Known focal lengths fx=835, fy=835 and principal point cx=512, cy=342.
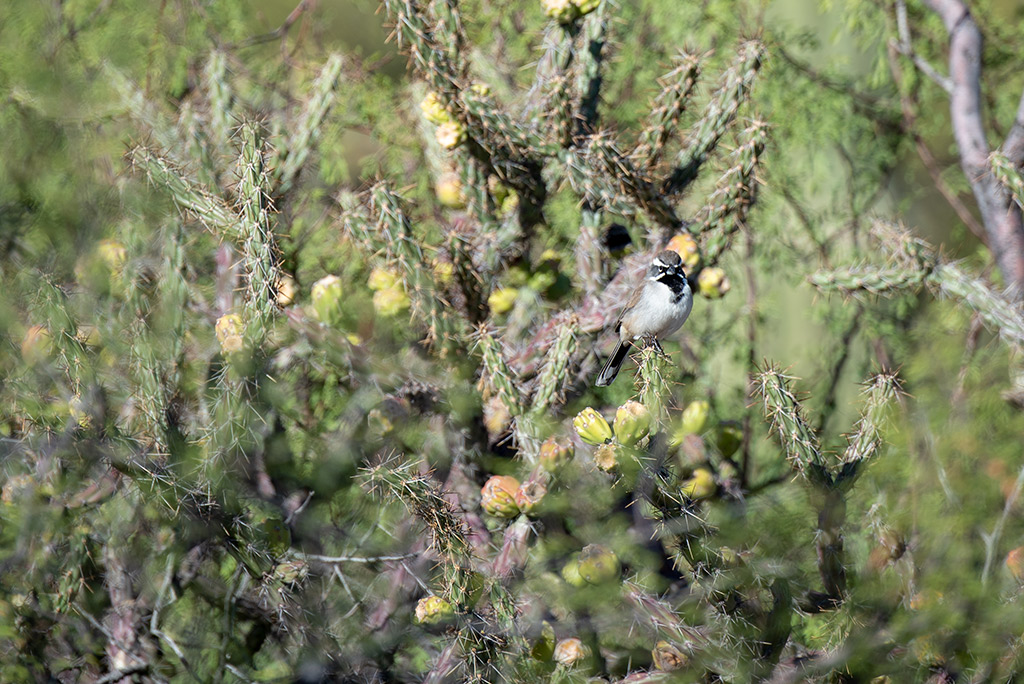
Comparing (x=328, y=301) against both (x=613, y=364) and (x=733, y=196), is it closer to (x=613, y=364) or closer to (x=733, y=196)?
(x=613, y=364)

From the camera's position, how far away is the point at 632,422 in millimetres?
1992

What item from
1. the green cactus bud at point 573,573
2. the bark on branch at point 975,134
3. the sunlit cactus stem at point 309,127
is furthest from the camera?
the bark on branch at point 975,134

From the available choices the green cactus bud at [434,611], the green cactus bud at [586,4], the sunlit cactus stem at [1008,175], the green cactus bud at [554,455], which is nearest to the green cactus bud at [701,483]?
the green cactus bud at [554,455]

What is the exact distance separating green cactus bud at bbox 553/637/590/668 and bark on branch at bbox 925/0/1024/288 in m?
2.74

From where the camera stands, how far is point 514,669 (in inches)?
81.0

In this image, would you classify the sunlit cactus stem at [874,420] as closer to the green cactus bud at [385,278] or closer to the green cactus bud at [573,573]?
the green cactus bud at [573,573]

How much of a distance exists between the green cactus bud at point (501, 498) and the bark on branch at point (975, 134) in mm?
2650

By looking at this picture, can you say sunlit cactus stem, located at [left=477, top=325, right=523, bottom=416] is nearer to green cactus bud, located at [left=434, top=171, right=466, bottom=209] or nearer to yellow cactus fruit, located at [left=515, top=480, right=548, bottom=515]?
yellow cactus fruit, located at [left=515, top=480, right=548, bottom=515]

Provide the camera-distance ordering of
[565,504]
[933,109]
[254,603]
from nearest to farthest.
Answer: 1. [565,504]
2. [254,603]
3. [933,109]

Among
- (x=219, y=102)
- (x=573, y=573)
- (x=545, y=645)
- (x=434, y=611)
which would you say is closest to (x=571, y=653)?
(x=545, y=645)

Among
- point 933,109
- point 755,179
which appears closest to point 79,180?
point 755,179

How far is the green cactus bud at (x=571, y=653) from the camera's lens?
2146mm

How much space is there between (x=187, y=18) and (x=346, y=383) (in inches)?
87.7

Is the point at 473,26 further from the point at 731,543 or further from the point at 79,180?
the point at 731,543
